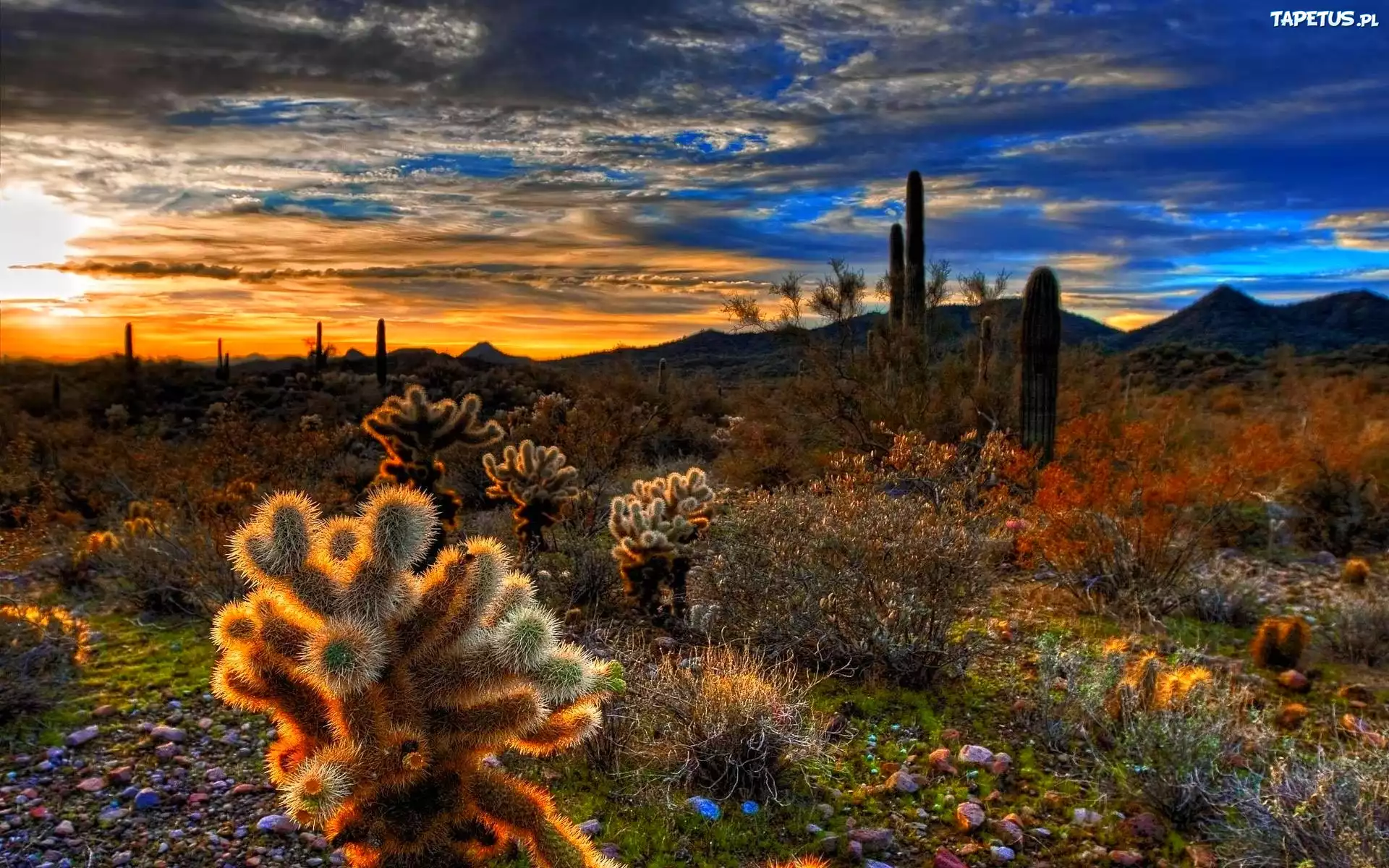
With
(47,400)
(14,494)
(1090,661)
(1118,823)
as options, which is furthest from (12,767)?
(47,400)

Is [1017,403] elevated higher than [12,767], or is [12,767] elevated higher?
[1017,403]

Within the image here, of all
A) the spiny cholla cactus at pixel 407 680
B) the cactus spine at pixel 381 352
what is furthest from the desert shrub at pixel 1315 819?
the cactus spine at pixel 381 352

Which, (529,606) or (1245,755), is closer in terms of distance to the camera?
(529,606)

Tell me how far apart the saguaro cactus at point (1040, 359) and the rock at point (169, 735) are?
354 inches

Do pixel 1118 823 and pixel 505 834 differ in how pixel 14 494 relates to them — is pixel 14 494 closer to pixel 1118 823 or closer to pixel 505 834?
pixel 505 834

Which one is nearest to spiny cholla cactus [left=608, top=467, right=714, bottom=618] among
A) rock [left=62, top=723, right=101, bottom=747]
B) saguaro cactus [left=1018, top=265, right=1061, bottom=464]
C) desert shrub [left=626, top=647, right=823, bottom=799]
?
desert shrub [left=626, top=647, right=823, bottom=799]

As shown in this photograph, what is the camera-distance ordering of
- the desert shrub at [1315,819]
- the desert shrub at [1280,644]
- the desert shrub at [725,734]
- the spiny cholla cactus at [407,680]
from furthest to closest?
the desert shrub at [1280,644] → the desert shrub at [725,734] → the desert shrub at [1315,819] → the spiny cholla cactus at [407,680]

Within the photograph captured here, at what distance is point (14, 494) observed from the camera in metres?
11.8

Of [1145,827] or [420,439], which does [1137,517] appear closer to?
[1145,827]

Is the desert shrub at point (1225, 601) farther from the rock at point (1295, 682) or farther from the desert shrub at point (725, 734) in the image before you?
the desert shrub at point (725, 734)

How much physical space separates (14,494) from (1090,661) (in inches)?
500

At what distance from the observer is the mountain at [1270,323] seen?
194ft

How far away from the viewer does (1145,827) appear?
414 cm

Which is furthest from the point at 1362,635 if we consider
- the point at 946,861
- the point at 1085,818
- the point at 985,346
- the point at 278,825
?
the point at 985,346
